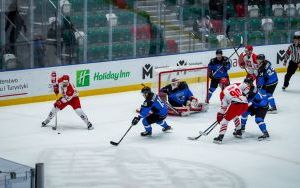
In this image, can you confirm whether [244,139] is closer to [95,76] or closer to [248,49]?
[248,49]

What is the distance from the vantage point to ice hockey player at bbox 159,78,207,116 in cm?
1359

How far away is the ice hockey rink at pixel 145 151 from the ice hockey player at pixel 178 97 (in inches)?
7.0

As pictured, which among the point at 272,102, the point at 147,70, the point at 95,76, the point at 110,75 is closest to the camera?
the point at 272,102

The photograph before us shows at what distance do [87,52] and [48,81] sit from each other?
45.7 inches

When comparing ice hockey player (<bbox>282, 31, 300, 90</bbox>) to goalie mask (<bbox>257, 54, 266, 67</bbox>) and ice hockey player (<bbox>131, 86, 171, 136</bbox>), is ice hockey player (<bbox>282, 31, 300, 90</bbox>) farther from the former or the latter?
ice hockey player (<bbox>131, 86, 171, 136</bbox>)

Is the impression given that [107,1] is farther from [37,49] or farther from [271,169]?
[271,169]

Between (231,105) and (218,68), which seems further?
(218,68)

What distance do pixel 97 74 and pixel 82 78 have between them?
351 mm

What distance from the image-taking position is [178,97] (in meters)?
13.6

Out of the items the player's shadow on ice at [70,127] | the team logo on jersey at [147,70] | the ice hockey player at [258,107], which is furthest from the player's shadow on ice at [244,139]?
the team logo on jersey at [147,70]

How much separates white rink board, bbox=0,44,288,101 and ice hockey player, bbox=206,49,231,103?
6.79ft

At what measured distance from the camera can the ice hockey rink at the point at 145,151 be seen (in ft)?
32.8

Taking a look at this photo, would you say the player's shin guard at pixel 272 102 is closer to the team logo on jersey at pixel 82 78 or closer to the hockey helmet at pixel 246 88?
the hockey helmet at pixel 246 88

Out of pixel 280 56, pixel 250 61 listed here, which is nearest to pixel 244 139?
pixel 250 61
